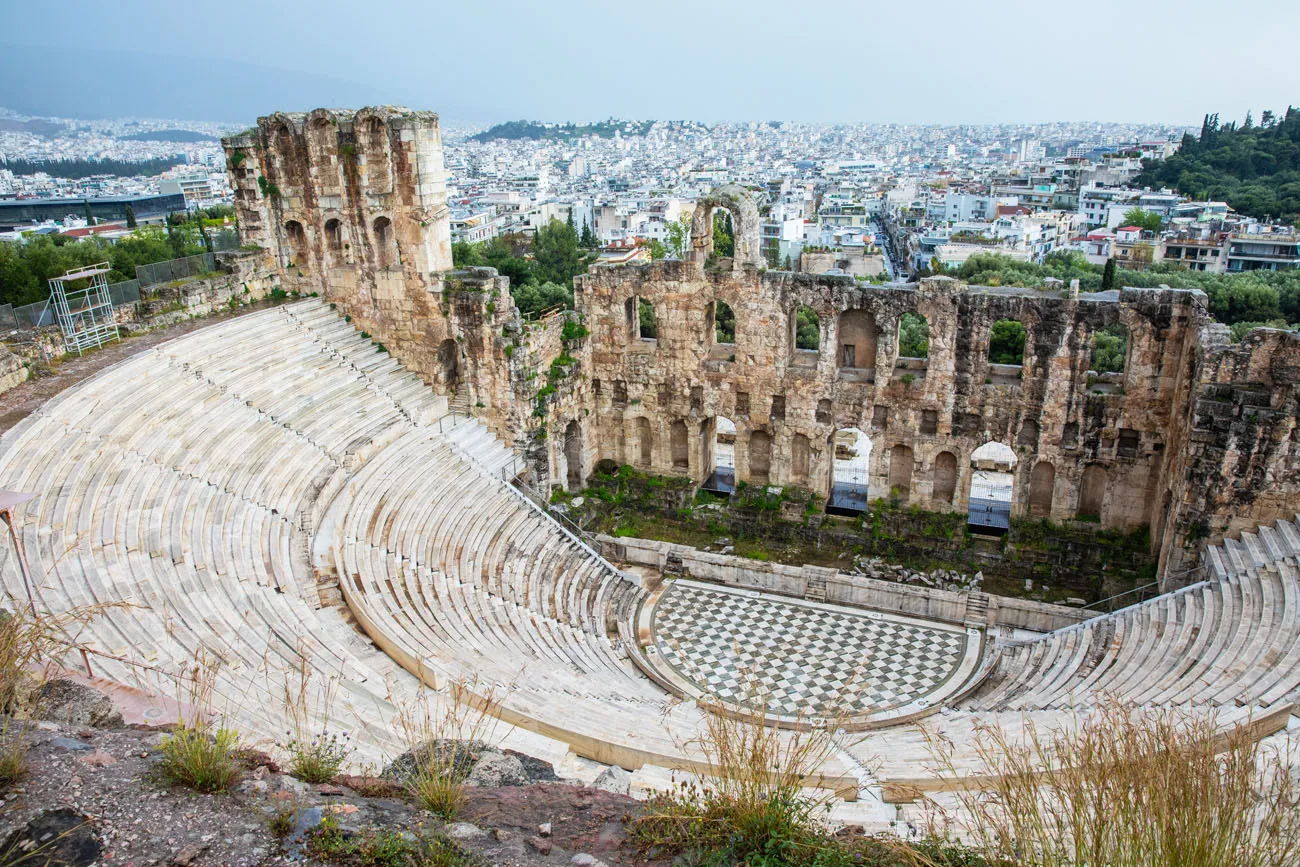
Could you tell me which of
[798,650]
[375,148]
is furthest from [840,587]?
[375,148]

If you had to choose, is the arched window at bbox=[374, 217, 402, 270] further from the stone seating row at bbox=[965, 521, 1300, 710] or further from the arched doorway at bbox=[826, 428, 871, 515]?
the stone seating row at bbox=[965, 521, 1300, 710]

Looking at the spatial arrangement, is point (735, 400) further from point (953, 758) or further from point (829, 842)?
point (829, 842)

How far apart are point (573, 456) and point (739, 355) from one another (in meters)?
6.13

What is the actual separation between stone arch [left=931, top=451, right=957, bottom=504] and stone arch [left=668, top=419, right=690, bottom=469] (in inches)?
286

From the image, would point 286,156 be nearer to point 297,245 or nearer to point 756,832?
point 297,245

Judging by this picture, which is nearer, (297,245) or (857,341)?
(857,341)

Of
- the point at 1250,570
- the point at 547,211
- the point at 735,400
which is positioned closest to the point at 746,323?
the point at 735,400

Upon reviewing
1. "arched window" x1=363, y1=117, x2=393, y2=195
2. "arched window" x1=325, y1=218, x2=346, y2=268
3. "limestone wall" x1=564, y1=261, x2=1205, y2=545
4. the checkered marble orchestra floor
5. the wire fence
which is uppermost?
"arched window" x1=363, y1=117, x2=393, y2=195

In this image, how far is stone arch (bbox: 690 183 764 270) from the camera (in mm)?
23781

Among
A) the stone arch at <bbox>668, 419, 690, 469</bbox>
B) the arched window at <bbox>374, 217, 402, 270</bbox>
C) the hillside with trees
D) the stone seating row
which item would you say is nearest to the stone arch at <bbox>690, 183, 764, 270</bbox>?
the stone arch at <bbox>668, 419, 690, 469</bbox>

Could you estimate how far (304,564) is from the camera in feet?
55.1

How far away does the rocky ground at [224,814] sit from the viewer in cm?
648

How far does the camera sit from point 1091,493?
23266 mm

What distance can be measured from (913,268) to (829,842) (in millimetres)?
92437
